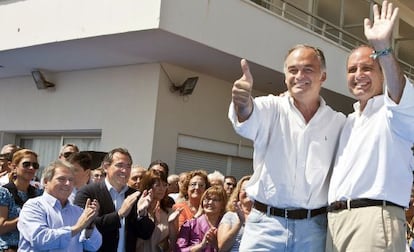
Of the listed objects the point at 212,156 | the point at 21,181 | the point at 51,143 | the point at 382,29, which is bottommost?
the point at 21,181

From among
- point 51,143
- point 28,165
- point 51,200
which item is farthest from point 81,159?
point 51,143

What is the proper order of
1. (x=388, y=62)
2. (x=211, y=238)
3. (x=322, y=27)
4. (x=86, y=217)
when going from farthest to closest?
1. (x=322, y=27)
2. (x=211, y=238)
3. (x=86, y=217)
4. (x=388, y=62)

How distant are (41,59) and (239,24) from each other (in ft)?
12.3

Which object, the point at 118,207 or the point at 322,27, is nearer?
the point at 118,207

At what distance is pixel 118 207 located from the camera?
4.88m

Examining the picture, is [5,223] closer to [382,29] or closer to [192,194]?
[192,194]

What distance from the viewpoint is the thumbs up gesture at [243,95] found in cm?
262

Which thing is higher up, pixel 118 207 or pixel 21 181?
pixel 21 181

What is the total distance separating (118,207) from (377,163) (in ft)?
9.15

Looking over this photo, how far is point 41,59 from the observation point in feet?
33.8

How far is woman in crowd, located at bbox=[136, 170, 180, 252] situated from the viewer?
5312mm

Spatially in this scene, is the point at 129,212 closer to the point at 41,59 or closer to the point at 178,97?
the point at 178,97

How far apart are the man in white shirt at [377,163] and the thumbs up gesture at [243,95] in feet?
1.73

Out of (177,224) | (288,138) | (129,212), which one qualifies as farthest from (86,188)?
(288,138)
